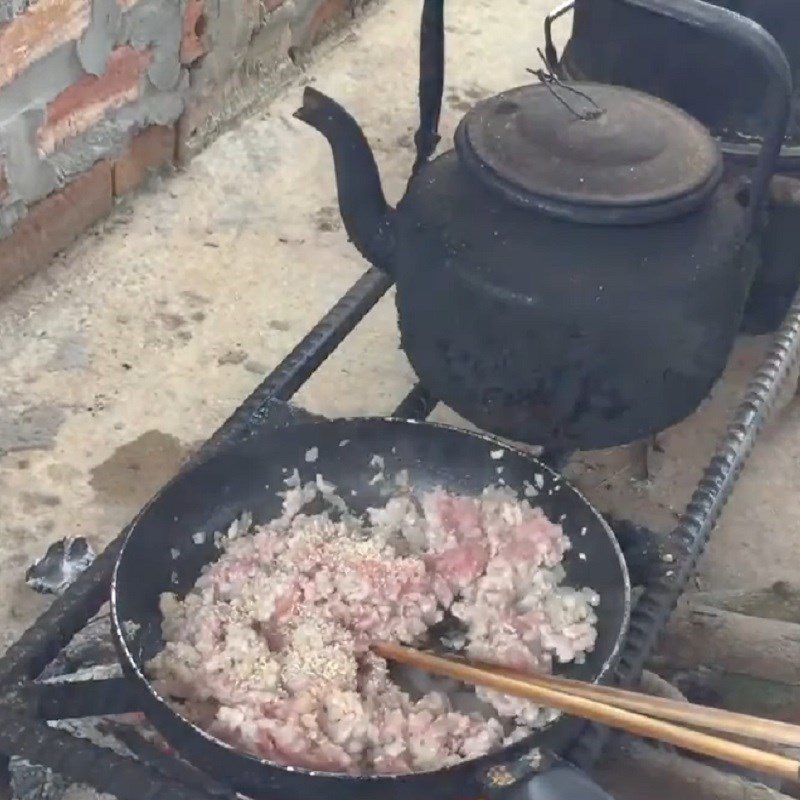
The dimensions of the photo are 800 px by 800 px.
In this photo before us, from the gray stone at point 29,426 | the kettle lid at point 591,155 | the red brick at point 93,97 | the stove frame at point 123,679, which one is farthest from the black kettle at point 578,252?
the red brick at point 93,97

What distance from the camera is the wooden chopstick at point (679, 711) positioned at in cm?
87

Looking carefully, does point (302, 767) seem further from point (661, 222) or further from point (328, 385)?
point (328, 385)

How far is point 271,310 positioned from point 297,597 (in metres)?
0.99

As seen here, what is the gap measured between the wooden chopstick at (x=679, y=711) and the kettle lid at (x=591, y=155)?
517 mm

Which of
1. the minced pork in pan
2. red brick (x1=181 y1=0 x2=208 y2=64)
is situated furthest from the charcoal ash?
red brick (x1=181 y1=0 x2=208 y2=64)

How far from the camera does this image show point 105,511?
1703 millimetres

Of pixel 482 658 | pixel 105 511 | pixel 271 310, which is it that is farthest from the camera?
pixel 271 310

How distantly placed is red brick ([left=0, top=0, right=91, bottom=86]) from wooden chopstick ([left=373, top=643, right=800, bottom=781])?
122 cm

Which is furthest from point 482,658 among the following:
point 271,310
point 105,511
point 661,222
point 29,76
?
point 29,76

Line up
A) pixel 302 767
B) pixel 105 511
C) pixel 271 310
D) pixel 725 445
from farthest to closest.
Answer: pixel 271 310 → pixel 105 511 → pixel 725 445 → pixel 302 767

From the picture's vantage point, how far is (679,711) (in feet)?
3.12

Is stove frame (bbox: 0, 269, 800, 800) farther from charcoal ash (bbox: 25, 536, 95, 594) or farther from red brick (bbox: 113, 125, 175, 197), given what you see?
red brick (bbox: 113, 125, 175, 197)

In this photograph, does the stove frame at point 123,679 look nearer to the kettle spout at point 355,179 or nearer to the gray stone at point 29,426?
the kettle spout at point 355,179

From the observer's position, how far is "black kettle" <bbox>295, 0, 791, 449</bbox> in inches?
50.6
